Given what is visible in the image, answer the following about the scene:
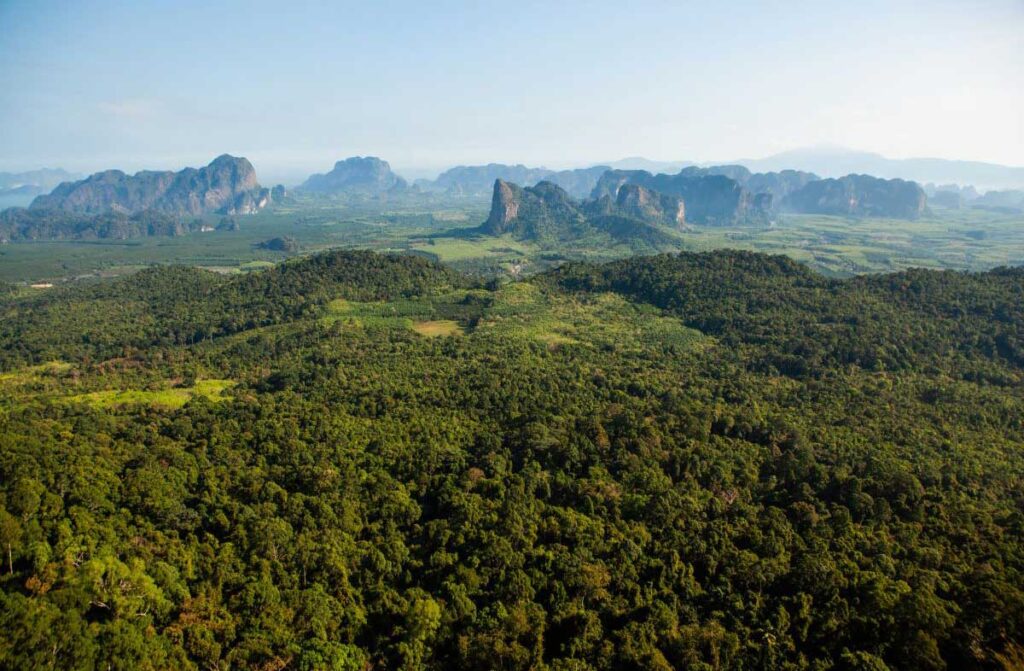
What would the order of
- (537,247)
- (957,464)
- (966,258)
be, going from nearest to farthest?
(957,464)
(966,258)
(537,247)

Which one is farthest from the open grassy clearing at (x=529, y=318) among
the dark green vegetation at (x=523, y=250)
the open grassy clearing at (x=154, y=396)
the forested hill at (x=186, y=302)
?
the dark green vegetation at (x=523, y=250)

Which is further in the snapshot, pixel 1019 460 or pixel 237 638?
pixel 1019 460

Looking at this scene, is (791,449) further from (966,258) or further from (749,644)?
(966,258)

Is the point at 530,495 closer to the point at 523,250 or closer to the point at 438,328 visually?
the point at 438,328

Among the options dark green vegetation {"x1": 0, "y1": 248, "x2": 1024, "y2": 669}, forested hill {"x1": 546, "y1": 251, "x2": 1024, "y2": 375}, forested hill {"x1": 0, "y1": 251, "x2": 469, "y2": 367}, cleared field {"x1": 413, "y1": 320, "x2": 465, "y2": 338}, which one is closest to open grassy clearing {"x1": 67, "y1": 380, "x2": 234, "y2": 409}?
dark green vegetation {"x1": 0, "y1": 248, "x2": 1024, "y2": 669}

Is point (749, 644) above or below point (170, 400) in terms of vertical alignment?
below

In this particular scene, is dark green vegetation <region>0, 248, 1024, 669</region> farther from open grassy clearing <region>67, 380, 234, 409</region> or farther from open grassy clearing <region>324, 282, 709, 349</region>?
open grassy clearing <region>324, 282, 709, 349</region>

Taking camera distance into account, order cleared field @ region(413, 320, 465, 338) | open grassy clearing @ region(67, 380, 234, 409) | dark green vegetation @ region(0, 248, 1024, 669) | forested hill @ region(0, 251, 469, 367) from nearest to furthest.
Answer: dark green vegetation @ region(0, 248, 1024, 669) < open grassy clearing @ region(67, 380, 234, 409) < forested hill @ region(0, 251, 469, 367) < cleared field @ region(413, 320, 465, 338)

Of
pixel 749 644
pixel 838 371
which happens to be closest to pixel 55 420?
pixel 749 644
